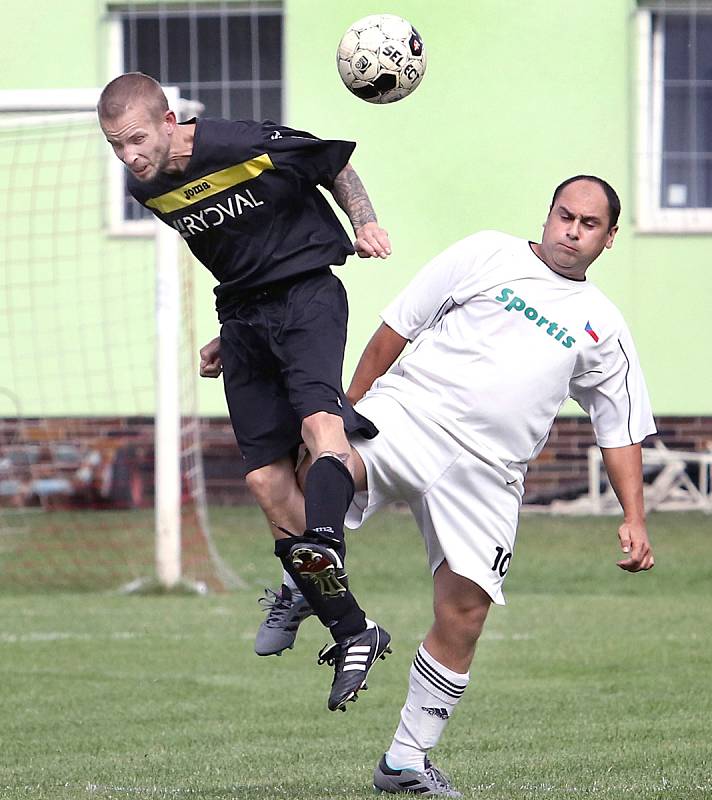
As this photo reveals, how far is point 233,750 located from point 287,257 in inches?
95.9

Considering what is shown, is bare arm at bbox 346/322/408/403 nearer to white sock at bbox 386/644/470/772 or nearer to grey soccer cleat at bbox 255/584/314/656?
grey soccer cleat at bbox 255/584/314/656

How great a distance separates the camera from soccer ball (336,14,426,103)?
5.97 meters

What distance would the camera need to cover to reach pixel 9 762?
21.6 feet

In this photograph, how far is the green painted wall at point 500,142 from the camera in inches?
595

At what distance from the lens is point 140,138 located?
5340 millimetres

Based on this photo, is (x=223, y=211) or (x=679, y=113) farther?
(x=679, y=113)

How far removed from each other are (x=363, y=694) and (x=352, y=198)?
3.73 m

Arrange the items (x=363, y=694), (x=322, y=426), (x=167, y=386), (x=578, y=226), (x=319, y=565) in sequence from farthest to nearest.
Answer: (x=167, y=386), (x=363, y=694), (x=578, y=226), (x=322, y=426), (x=319, y=565)

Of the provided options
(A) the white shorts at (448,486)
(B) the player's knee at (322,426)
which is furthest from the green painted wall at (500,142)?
(B) the player's knee at (322,426)

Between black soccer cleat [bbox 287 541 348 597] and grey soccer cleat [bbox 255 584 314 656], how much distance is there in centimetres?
71

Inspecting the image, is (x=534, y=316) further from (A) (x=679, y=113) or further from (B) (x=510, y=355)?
(A) (x=679, y=113)

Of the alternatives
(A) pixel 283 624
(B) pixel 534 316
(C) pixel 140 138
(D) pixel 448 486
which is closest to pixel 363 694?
(A) pixel 283 624

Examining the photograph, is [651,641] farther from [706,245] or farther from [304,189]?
[706,245]

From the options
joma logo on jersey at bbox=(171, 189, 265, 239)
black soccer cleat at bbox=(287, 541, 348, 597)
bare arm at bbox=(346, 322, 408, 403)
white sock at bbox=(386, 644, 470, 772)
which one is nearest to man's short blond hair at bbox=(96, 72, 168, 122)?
joma logo on jersey at bbox=(171, 189, 265, 239)
